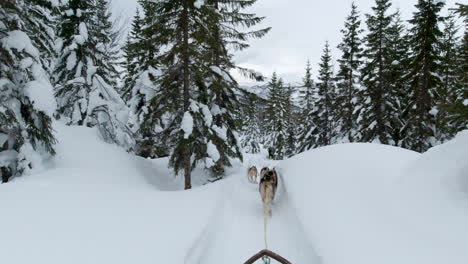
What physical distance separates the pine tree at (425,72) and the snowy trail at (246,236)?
15.0m

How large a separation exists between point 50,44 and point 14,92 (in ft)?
13.9

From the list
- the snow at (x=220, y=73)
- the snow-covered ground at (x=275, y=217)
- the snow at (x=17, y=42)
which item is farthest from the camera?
the snow at (x=220, y=73)

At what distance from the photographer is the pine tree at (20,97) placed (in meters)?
8.59

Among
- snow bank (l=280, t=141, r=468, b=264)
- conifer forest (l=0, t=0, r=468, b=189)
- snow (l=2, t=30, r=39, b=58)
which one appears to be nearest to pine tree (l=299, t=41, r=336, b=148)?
conifer forest (l=0, t=0, r=468, b=189)

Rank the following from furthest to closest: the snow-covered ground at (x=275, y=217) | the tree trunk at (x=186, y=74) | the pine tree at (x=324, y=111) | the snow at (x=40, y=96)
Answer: the pine tree at (x=324, y=111)
the tree trunk at (x=186, y=74)
the snow at (x=40, y=96)
the snow-covered ground at (x=275, y=217)

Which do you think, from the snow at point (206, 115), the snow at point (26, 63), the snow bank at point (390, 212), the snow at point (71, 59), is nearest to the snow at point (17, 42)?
the snow at point (26, 63)

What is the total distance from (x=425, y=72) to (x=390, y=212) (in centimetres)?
1888

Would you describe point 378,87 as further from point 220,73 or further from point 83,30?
point 83,30

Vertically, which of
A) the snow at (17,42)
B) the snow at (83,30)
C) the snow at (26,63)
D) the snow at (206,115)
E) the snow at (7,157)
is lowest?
the snow at (7,157)

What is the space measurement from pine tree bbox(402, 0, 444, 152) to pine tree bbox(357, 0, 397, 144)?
5.67 feet

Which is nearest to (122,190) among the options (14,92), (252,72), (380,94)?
(14,92)

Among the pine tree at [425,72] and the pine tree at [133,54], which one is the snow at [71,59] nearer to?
the pine tree at [133,54]

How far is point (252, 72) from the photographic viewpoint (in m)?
15.2

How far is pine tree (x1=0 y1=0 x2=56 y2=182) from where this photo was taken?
8.59m
